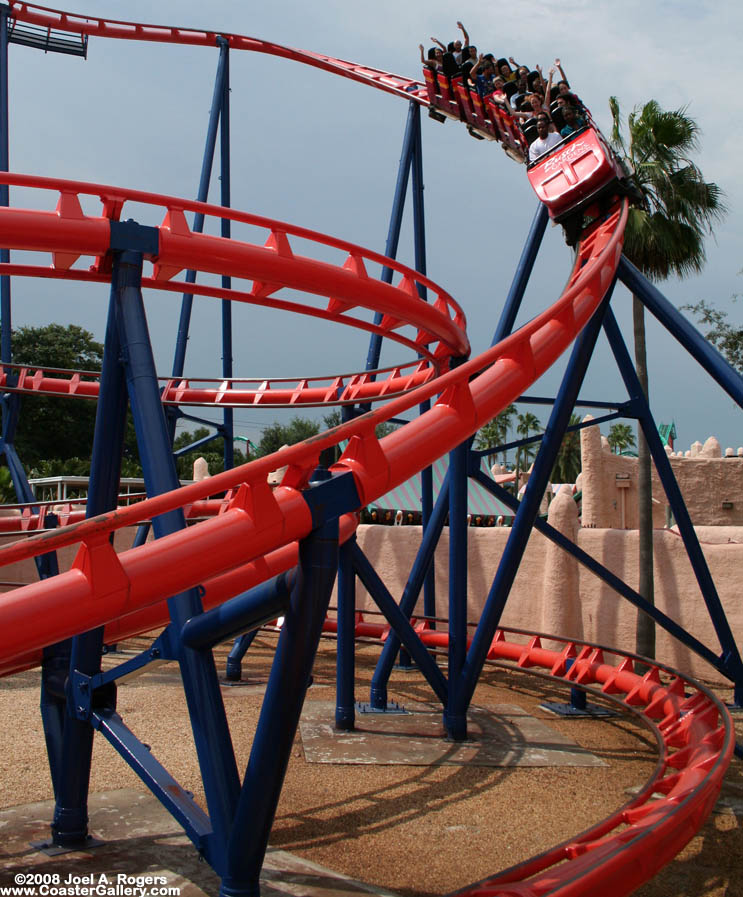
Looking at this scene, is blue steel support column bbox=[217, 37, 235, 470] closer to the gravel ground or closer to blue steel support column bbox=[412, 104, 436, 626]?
blue steel support column bbox=[412, 104, 436, 626]

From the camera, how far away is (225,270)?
485 centimetres


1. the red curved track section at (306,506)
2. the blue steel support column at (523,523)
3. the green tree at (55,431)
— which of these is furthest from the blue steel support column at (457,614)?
the green tree at (55,431)

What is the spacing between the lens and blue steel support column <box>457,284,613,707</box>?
6359mm

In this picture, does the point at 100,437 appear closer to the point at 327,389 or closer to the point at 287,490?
the point at 287,490

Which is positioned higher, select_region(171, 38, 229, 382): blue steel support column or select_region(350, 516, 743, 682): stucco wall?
select_region(171, 38, 229, 382): blue steel support column

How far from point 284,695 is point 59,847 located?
200 centimetres

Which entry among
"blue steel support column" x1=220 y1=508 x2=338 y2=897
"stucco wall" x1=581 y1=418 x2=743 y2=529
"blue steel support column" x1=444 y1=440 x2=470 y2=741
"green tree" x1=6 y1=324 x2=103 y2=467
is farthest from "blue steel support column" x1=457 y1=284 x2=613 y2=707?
"green tree" x1=6 y1=324 x2=103 y2=467

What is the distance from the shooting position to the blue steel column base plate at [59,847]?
164 inches

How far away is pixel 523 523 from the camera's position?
21.0 ft

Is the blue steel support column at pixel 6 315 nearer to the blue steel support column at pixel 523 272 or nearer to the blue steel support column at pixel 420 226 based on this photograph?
the blue steel support column at pixel 420 226

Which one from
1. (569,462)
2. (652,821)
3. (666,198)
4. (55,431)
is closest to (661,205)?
(666,198)

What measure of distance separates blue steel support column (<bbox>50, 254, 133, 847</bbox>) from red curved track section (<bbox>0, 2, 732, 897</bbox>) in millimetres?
318

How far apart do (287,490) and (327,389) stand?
702cm

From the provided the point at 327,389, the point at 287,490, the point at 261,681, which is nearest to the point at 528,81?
the point at 327,389
